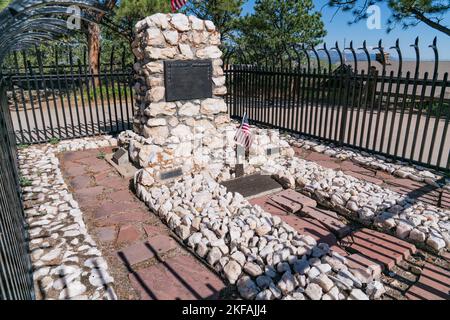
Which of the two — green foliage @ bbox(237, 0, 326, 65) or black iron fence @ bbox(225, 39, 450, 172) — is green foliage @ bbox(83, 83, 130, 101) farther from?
green foliage @ bbox(237, 0, 326, 65)

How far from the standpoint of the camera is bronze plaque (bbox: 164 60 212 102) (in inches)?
196

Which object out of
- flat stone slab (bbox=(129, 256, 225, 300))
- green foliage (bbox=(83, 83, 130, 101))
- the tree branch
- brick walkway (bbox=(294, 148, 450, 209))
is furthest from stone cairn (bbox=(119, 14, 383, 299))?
the tree branch

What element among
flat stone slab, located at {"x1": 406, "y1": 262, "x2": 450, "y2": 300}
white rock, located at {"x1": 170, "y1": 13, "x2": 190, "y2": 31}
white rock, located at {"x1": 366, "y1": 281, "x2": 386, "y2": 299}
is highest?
white rock, located at {"x1": 170, "y1": 13, "x2": 190, "y2": 31}

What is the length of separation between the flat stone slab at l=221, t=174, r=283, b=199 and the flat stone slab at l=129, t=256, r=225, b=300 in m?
1.55

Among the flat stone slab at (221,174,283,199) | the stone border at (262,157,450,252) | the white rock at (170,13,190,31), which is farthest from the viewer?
the white rock at (170,13,190,31)

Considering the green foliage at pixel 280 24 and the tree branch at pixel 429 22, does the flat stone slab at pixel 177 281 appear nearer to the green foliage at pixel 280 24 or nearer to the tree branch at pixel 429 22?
the tree branch at pixel 429 22

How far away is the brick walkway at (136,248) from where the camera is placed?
2475mm

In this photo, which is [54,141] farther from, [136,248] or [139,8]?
[139,8]

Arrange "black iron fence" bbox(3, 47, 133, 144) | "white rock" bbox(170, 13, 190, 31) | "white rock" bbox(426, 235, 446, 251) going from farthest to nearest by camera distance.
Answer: "black iron fence" bbox(3, 47, 133, 144)
"white rock" bbox(170, 13, 190, 31)
"white rock" bbox(426, 235, 446, 251)

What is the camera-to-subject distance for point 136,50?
5.24 metres

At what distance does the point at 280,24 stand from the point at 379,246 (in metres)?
16.9

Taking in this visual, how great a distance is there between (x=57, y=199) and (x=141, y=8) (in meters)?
9.71

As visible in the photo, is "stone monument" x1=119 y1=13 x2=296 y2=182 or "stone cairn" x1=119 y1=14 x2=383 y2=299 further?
"stone monument" x1=119 y1=13 x2=296 y2=182
